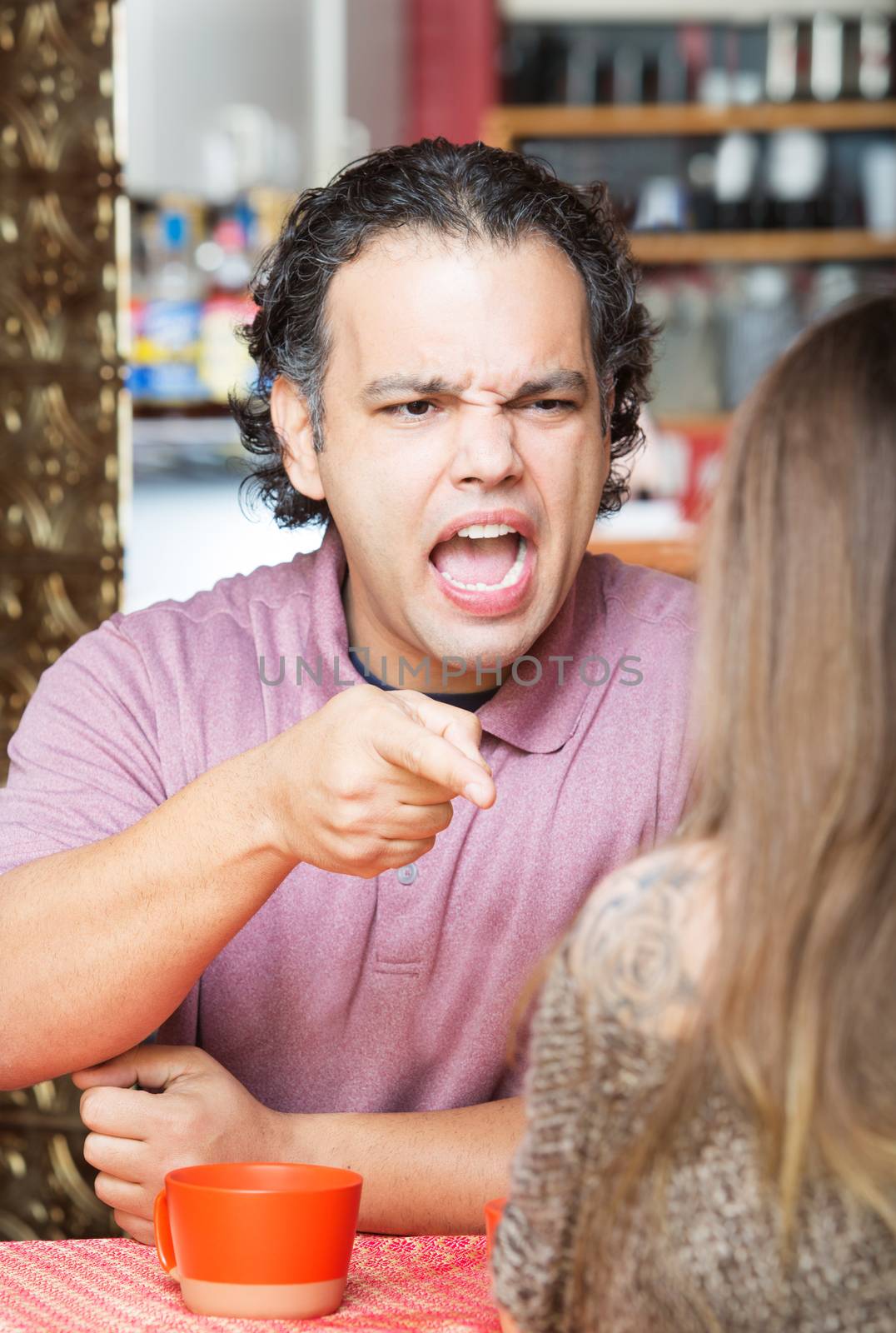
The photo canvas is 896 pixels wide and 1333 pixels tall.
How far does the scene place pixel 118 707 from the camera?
1.39 metres

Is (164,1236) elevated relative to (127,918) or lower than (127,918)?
lower

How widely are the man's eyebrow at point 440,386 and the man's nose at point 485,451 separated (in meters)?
0.02

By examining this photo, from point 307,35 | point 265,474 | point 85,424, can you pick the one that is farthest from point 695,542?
point 307,35

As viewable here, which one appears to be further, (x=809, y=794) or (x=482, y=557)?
(x=482, y=557)

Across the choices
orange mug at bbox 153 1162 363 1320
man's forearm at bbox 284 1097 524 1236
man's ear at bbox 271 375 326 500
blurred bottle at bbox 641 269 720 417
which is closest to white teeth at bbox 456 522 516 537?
man's ear at bbox 271 375 326 500

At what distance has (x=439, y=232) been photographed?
134 centimetres

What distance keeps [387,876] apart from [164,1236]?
1.55 ft

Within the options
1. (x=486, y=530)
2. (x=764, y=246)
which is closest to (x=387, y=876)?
(x=486, y=530)

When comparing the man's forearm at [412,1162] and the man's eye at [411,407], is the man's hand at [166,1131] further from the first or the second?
the man's eye at [411,407]

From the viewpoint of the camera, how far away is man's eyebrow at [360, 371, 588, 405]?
1301mm

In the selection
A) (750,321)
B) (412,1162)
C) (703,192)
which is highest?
(703,192)

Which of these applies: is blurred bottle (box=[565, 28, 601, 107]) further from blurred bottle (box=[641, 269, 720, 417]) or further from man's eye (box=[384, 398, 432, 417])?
man's eye (box=[384, 398, 432, 417])

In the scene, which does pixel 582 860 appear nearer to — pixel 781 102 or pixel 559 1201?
pixel 559 1201
